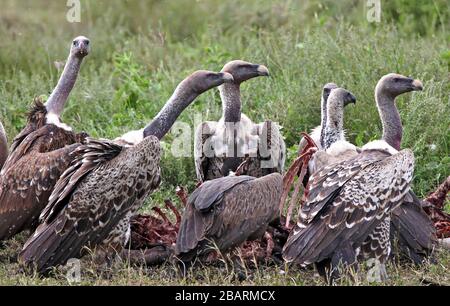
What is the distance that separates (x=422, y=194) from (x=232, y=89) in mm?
1655

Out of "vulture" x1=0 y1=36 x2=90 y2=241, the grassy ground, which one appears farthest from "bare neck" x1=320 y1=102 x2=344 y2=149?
"vulture" x1=0 y1=36 x2=90 y2=241

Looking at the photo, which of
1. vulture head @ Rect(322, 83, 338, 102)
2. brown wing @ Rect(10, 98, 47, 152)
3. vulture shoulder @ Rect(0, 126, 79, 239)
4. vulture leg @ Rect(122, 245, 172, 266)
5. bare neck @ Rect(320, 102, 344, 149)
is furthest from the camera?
vulture head @ Rect(322, 83, 338, 102)

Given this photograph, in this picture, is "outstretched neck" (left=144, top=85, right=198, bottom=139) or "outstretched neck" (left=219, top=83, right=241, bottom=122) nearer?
"outstretched neck" (left=144, top=85, right=198, bottom=139)

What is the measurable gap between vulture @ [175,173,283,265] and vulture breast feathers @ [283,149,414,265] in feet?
0.80

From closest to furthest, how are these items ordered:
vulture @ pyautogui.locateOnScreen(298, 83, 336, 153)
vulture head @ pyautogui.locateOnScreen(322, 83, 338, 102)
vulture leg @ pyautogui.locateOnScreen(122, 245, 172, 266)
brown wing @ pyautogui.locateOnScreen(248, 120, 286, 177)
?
vulture leg @ pyautogui.locateOnScreen(122, 245, 172, 266)
brown wing @ pyautogui.locateOnScreen(248, 120, 286, 177)
vulture @ pyautogui.locateOnScreen(298, 83, 336, 153)
vulture head @ pyautogui.locateOnScreen(322, 83, 338, 102)

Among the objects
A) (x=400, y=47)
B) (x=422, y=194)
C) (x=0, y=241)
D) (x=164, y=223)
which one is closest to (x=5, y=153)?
(x=0, y=241)

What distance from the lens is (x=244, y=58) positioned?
1064 centimetres

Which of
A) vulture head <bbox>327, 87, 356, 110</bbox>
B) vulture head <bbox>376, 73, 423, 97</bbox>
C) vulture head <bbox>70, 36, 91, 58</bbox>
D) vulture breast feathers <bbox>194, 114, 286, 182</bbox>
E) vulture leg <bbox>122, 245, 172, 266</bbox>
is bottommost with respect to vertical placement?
vulture leg <bbox>122, 245, 172, 266</bbox>

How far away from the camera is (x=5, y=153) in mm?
8188

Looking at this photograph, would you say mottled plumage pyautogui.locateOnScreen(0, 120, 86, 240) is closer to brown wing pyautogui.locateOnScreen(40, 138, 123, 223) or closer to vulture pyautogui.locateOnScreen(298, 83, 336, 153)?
brown wing pyautogui.locateOnScreen(40, 138, 123, 223)

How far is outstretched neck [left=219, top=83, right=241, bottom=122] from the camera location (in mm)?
8266

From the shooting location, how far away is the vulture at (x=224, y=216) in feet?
21.6

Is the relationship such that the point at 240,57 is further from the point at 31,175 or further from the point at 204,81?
the point at 31,175

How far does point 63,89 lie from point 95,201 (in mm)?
1471
